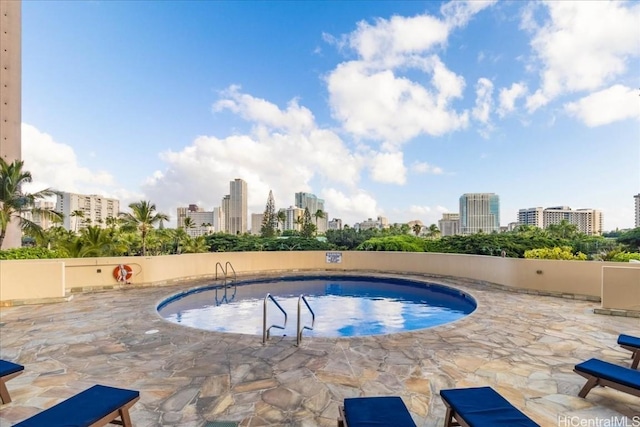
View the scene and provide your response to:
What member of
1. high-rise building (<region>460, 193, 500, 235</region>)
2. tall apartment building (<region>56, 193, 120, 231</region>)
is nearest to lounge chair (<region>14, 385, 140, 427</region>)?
tall apartment building (<region>56, 193, 120, 231</region>)

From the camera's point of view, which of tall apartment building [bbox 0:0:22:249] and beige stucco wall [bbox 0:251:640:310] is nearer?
beige stucco wall [bbox 0:251:640:310]

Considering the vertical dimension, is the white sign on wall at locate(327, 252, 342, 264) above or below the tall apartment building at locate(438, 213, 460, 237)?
below

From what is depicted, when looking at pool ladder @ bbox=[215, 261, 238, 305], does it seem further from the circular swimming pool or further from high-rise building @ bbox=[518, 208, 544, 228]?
high-rise building @ bbox=[518, 208, 544, 228]

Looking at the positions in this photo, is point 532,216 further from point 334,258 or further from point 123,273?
point 123,273

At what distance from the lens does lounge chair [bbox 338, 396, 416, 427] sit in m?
2.25

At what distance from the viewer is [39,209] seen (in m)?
13.1

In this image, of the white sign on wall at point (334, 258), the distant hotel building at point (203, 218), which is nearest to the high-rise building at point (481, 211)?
the white sign on wall at point (334, 258)

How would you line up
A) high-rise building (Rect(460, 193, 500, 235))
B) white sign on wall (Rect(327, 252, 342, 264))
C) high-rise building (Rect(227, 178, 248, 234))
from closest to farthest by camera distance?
white sign on wall (Rect(327, 252, 342, 264)) → high-rise building (Rect(460, 193, 500, 235)) → high-rise building (Rect(227, 178, 248, 234))

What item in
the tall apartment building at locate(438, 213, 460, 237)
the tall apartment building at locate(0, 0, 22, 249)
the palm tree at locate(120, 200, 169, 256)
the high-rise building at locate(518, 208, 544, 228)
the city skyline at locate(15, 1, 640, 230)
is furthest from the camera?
the tall apartment building at locate(438, 213, 460, 237)

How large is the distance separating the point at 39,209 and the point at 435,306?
51.9 feet

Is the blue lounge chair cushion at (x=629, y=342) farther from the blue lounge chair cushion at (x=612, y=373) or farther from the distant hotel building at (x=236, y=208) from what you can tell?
the distant hotel building at (x=236, y=208)

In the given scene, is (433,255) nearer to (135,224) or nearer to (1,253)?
(135,224)

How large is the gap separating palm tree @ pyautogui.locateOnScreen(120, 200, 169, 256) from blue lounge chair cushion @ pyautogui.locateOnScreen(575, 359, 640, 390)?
624 inches

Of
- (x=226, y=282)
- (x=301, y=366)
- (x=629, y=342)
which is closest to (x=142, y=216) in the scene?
(x=226, y=282)
